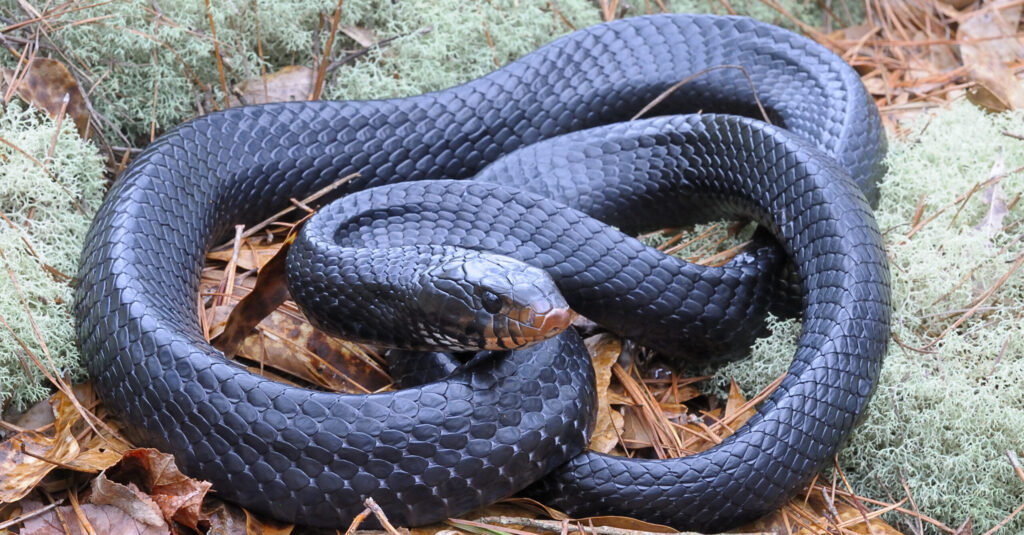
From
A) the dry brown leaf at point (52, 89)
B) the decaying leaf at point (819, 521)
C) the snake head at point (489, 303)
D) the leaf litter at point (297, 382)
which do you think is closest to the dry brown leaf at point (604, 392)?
the leaf litter at point (297, 382)

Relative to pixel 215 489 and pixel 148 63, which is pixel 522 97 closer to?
pixel 148 63

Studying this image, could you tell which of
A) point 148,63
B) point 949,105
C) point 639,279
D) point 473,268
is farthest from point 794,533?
point 148,63

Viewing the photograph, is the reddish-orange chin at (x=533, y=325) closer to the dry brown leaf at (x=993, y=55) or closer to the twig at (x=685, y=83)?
the twig at (x=685, y=83)

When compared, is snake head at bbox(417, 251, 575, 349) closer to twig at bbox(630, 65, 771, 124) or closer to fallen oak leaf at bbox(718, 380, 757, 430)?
fallen oak leaf at bbox(718, 380, 757, 430)

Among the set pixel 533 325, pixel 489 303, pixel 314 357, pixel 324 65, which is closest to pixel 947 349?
pixel 533 325

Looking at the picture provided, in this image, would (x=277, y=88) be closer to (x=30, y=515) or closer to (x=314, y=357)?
(x=314, y=357)

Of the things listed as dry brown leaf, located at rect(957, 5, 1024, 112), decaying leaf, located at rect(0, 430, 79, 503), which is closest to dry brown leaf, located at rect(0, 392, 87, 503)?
decaying leaf, located at rect(0, 430, 79, 503)
